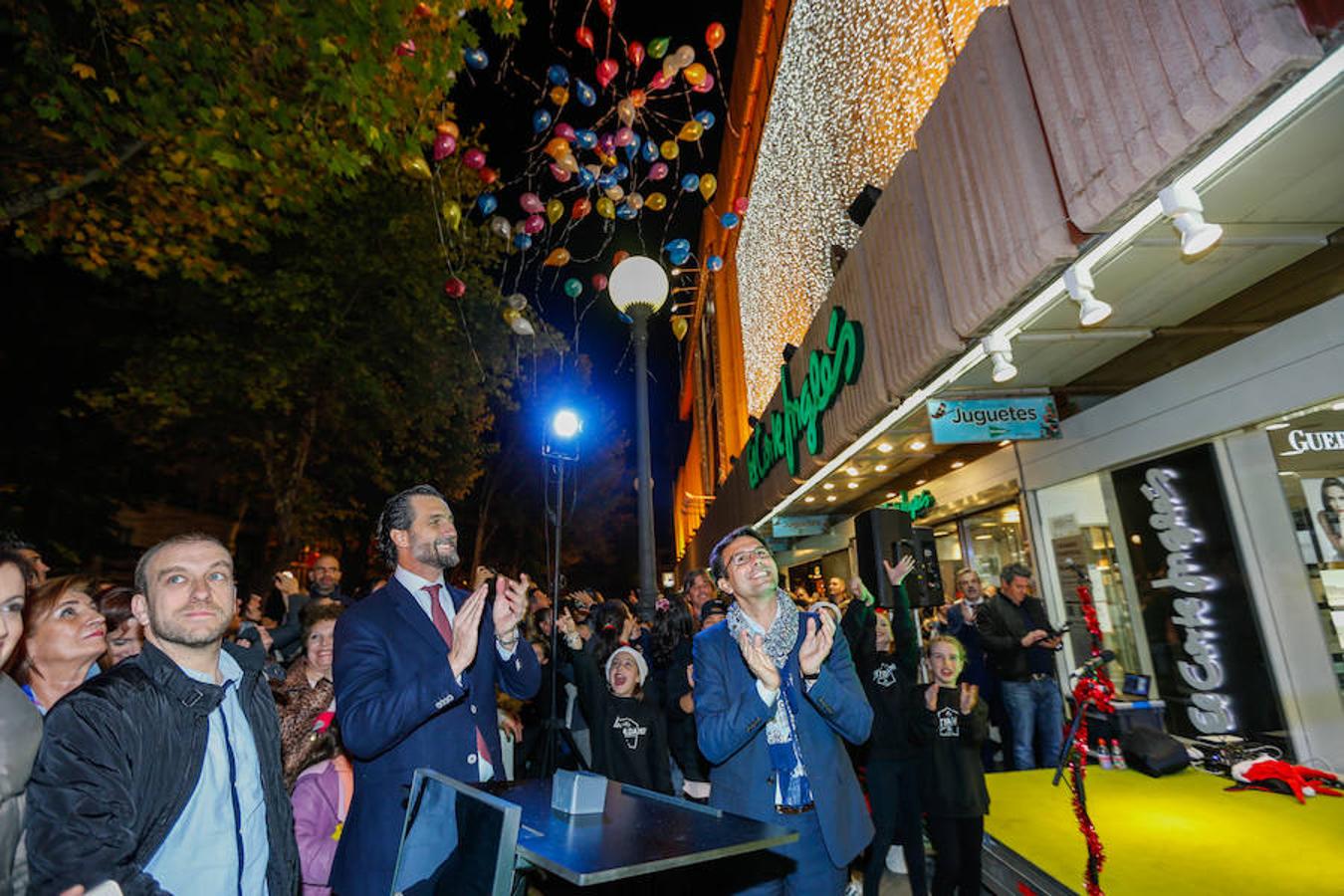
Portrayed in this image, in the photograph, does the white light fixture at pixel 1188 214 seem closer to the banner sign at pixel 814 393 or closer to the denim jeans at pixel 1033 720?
the banner sign at pixel 814 393

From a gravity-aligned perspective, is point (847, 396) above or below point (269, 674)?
above

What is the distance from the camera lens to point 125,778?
186 centimetres

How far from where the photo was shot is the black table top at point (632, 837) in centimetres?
143

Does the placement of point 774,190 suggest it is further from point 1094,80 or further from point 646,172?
point 1094,80

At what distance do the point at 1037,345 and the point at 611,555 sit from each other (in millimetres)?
36318

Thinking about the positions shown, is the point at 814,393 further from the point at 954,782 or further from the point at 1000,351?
the point at 954,782

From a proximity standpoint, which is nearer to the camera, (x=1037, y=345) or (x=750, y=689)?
(x=750, y=689)

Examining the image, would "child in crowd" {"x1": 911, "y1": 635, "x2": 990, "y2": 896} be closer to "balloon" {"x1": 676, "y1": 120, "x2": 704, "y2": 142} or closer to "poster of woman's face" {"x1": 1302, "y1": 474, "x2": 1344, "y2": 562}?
"poster of woman's face" {"x1": 1302, "y1": 474, "x2": 1344, "y2": 562}

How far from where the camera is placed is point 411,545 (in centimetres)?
290

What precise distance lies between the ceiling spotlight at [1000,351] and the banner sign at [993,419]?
1.36 meters

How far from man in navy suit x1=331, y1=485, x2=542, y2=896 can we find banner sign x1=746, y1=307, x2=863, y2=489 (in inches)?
171

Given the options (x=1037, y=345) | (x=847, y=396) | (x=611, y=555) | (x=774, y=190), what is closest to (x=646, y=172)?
(x=774, y=190)

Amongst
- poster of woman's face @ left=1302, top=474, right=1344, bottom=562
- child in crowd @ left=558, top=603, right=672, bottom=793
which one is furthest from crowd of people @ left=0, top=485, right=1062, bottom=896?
poster of woman's face @ left=1302, top=474, right=1344, bottom=562

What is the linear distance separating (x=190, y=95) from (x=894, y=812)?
8.52m
